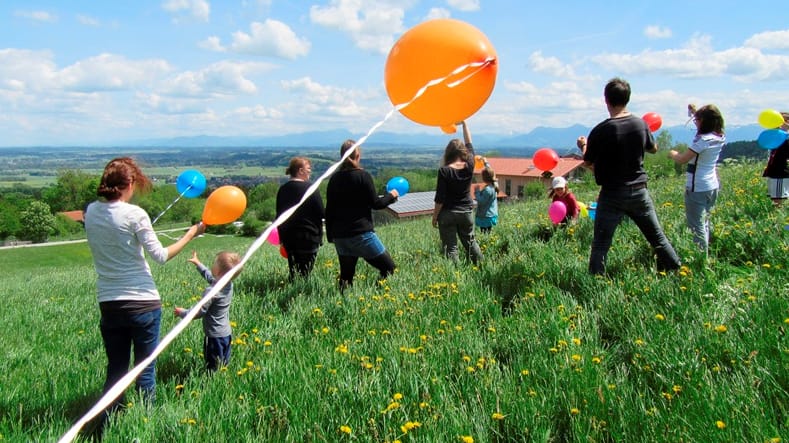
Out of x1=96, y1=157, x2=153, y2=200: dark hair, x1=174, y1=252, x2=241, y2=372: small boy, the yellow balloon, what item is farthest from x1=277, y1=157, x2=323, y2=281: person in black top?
the yellow balloon

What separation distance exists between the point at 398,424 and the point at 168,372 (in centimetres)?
192

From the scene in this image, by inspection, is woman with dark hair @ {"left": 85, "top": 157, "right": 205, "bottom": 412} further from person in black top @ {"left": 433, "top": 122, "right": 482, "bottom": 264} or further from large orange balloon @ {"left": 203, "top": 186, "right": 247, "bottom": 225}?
person in black top @ {"left": 433, "top": 122, "right": 482, "bottom": 264}

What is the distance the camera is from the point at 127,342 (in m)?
2.99

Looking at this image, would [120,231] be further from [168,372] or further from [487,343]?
[487,343]

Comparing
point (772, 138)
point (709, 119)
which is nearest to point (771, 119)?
point (772, 138)

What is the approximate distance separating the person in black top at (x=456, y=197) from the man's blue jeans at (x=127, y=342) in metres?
3.16

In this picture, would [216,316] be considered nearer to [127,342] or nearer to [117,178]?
[127,342]

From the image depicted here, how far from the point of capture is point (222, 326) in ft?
11.3

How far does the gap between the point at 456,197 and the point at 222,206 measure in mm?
2431

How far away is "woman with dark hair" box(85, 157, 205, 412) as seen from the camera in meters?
2.83

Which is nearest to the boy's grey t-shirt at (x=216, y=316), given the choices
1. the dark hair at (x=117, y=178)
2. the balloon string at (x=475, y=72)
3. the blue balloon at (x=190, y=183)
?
the dark hair at (x=117, y=178)

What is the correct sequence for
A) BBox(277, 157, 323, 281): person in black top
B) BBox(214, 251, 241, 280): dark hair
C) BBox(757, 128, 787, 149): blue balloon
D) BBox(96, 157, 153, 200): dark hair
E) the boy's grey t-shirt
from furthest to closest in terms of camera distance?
BBox(757, 128, 787, 149): blue balloon, BBox(277, 157, 323, 281): person in black top, BBox(214, 251, 241, 280): dark hair, the boy's grey t-shirt, BBox(96, 157, 153, 200): dark hair

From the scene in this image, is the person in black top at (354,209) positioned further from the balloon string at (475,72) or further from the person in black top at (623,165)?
the person in black top at (623,165)

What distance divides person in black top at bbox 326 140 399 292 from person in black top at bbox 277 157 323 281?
0.32m
